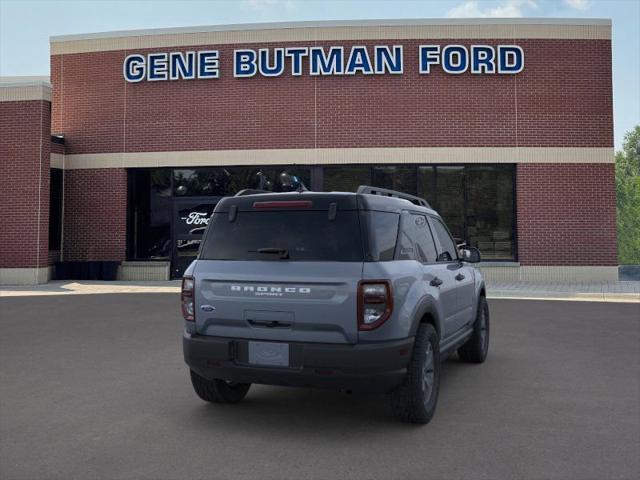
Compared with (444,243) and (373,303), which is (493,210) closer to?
(444,243)

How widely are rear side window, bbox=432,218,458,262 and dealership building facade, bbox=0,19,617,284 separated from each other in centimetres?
1210

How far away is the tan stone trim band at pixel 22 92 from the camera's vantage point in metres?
18.3

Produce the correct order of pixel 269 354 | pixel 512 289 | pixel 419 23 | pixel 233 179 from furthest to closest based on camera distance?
1. pixel 233 179
2. pixel 419 23
3. pixel 512 289
4. pixel 269 354

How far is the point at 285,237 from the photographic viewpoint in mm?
4648

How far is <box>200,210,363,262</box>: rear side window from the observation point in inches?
176

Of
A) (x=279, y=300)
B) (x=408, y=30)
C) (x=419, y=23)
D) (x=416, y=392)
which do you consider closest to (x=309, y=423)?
(x=416, y=392)

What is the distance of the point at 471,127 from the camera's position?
18484mm

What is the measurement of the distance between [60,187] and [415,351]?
18.3m

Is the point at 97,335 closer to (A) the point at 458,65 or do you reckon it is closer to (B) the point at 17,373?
(B) the point at 17,373

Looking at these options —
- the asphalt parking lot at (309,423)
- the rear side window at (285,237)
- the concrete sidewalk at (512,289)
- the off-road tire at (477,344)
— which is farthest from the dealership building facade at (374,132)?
the rear side window at (285,237)

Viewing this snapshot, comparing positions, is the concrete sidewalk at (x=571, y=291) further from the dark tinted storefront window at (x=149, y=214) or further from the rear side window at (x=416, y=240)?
the dark tinted storefront window at (x=149, y=214)

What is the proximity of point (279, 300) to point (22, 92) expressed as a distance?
17.4m

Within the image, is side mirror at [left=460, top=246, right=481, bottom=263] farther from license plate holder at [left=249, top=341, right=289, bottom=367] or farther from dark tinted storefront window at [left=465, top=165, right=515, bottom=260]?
dark tinted storefront window at [left=465, top=165, right=515, bottom=260]

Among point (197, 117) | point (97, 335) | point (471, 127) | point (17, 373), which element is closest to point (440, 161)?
point (471, 127)
